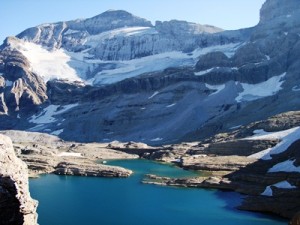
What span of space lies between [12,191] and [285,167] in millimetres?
73385

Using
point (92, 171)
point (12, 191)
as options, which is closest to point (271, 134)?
point (92, 171)

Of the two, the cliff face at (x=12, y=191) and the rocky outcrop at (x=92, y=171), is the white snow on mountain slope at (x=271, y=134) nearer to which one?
the rocky outcrop at (x=92, y=171)

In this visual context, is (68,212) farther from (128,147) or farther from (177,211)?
(128,147)

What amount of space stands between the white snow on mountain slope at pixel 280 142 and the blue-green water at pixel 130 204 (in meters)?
29.1

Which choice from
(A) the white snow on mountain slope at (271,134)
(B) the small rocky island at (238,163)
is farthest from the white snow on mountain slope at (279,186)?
(A) the white snow on mountain slope at (271,134)

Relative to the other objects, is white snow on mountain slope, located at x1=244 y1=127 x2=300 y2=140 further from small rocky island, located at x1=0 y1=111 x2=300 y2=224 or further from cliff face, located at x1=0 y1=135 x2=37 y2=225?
cliff face, located at x1=0 y1=135 x2=37 y2=225

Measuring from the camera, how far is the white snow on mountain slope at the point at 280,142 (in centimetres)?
10431

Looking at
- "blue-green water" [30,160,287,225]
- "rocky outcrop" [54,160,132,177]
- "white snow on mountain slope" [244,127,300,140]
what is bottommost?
"rocky outcrop" [54,160,132,177]

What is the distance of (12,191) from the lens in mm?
20219

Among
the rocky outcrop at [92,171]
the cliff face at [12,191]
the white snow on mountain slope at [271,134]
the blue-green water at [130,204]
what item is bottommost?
the rocky outcrop at [92,171]

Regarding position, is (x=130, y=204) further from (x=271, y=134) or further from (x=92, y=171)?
(x=271, y=134)

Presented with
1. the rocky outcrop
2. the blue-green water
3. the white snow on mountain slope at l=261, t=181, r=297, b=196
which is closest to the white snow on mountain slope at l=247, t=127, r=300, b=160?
the blue-green water

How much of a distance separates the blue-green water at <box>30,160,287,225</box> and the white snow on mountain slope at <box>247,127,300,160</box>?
2913 centimetres

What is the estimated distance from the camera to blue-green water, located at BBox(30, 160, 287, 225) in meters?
58.8
